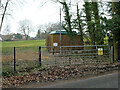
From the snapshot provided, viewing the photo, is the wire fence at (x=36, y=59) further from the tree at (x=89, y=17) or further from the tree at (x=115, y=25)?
the tree at (x=89, y=17)

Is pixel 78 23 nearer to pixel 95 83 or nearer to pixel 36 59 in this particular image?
pixel 36 59

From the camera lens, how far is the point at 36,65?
7309mm

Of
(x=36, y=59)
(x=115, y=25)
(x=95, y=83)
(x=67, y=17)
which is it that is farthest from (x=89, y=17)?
(x=95, y=83)

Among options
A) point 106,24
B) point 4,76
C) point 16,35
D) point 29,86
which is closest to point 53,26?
point 16,35

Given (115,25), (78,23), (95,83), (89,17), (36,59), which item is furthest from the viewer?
(78,23)

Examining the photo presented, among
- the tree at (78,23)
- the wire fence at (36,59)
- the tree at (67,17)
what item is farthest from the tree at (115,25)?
the tree at (67,17)

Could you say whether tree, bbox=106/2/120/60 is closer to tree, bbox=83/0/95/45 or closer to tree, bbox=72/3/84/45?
tree, bbox=83/0/95/45

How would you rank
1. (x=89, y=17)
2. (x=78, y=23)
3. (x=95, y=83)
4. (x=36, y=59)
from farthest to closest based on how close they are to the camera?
(x=78, y=23) → (x=89, y=17) → (x=36, y=59) → (x=95, y=83)

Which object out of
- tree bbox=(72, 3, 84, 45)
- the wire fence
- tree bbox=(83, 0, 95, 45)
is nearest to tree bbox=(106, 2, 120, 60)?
the wire fence

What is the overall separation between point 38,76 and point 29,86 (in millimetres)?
948

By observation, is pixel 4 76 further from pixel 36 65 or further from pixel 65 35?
pixel 65 35

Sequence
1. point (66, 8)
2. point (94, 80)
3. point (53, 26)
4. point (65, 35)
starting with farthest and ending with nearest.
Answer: point (53, 26), point (65, 35), point (66, 8), point (94, 80)

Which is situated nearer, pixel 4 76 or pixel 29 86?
pixel 29 86

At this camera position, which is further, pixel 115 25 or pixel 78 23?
pixel 78 23
